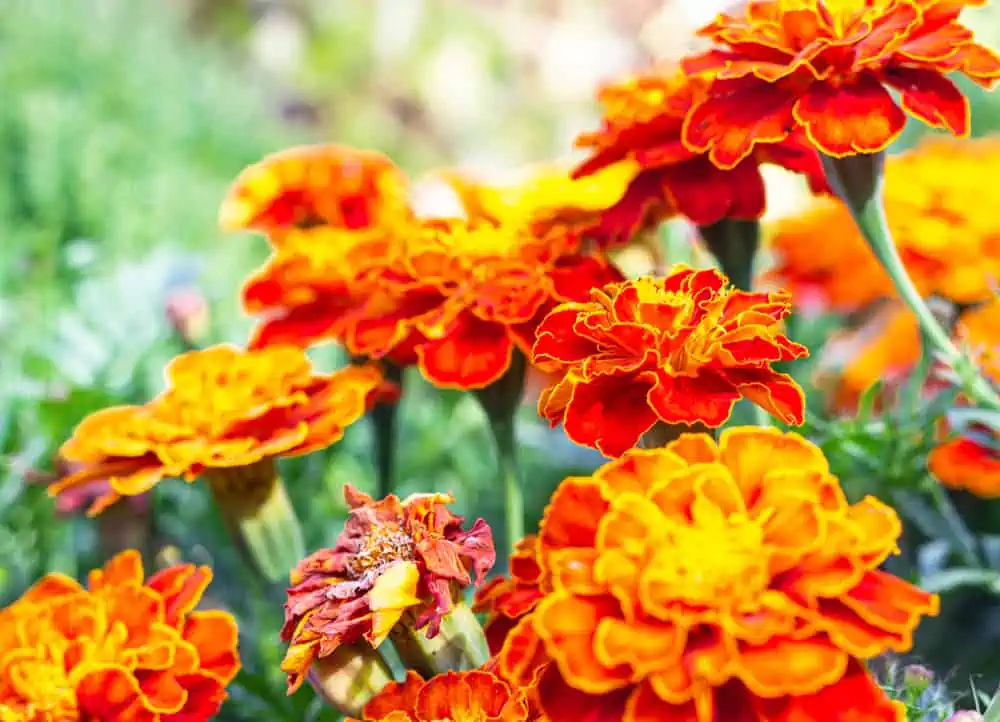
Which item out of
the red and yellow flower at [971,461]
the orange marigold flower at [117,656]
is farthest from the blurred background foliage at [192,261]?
the orange marigold flower at [117,656]

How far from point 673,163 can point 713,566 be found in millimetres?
349

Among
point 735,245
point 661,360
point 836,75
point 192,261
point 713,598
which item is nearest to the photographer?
point 713,598

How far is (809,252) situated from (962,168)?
6.6 inches

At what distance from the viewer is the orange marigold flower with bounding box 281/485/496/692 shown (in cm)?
50

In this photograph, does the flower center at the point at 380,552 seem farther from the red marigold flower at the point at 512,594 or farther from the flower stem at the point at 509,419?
the flower stem at the point at 509,419

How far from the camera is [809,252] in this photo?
115cm

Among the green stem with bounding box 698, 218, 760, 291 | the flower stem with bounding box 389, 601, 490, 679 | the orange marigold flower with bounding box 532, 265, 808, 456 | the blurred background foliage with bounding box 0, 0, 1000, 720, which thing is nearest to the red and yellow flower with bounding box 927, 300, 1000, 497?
the blurred background foliage with bounding box 0, 0, 1000, 720

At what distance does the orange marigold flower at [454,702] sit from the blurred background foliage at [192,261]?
0.24 m

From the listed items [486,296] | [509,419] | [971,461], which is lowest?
[971,461]

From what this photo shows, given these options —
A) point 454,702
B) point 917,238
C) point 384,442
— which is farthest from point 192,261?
point 454,702

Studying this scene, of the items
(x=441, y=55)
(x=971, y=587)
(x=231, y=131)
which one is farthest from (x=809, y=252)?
(x=441, y=55)

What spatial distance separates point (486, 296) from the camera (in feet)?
2.15

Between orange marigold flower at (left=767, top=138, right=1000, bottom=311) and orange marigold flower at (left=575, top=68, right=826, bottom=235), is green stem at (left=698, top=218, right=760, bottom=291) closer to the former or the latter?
orange marigold flower at (left=575, top=68, right=826, bottom=235)

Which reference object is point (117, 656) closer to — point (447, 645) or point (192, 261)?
point (447, 645)
